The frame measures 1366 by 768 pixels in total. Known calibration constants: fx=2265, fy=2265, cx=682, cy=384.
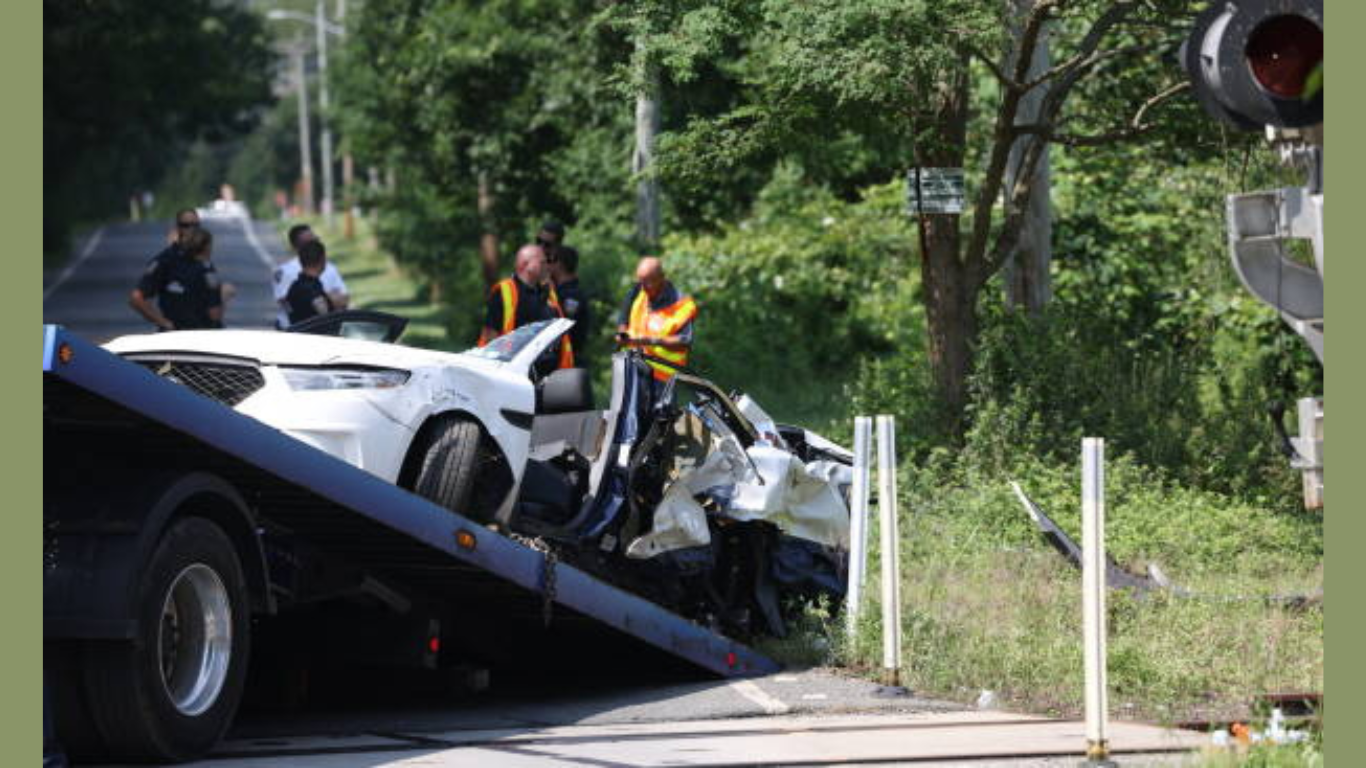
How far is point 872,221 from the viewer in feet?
78.5

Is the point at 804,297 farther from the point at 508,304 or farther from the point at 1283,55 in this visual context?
the point at 1283,55

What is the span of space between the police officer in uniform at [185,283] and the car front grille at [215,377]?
231 inches

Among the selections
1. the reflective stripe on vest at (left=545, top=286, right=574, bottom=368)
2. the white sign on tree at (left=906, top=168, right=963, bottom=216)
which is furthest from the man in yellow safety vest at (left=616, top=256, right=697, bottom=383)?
the white sign on tree at (left=906, top=168, right=963, bottom=216)

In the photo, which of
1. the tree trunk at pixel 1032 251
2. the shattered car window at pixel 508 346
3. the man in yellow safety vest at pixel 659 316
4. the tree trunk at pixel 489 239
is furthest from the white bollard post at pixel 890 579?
the tree trunk at pixel 489 239

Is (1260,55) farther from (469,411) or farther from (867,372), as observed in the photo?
(867,372)

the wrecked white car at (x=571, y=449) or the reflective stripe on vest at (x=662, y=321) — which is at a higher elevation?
the reflective stripe on vest at (x=662, y=321)

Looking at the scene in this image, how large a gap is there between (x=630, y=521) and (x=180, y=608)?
3.14 metres

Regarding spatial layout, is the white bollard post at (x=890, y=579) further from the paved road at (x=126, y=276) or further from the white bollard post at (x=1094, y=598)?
the paved road at (x=126, y=276)

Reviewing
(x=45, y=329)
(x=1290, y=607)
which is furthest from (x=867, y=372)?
(x=45, y=329)

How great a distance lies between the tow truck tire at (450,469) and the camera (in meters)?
9.09

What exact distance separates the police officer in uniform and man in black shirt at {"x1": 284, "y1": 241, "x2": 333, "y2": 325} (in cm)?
50

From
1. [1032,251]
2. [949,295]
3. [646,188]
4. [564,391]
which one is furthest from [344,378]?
[646,188]

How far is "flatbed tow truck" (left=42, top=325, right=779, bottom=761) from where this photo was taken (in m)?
7.25

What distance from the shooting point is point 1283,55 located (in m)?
5.91
